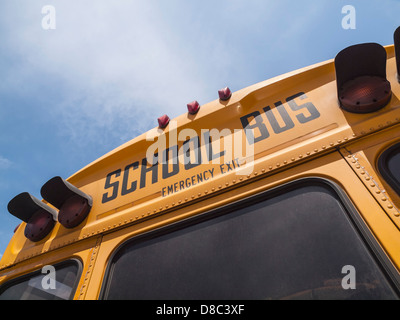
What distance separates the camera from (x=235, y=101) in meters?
1.68

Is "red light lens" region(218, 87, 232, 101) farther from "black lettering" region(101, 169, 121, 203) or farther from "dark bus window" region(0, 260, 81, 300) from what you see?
"dark bus window" region(0, 260, 81, 300)

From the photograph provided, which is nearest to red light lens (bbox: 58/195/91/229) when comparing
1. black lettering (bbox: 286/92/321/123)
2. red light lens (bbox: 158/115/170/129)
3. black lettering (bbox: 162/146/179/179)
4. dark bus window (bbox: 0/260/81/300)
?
dark bus window (bbox: 0/260/81/300)

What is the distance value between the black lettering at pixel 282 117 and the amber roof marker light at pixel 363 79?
252 mm

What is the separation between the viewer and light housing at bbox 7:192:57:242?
5.69 feet

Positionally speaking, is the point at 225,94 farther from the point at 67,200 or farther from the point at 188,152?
the point at 67,200

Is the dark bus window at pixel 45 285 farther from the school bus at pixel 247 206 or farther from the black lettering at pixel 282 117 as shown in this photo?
the black lettering at pixel 282 117

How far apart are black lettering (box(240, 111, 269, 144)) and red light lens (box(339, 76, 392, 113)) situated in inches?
15.2

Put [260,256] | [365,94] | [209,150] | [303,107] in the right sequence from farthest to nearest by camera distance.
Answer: [209,150]
[303,107]
[365,94]
[260,256]

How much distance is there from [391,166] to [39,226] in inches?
77.6

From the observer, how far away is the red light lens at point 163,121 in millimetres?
1873

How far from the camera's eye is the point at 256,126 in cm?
149

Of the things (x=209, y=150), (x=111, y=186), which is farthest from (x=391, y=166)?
(x=111, y=186)
